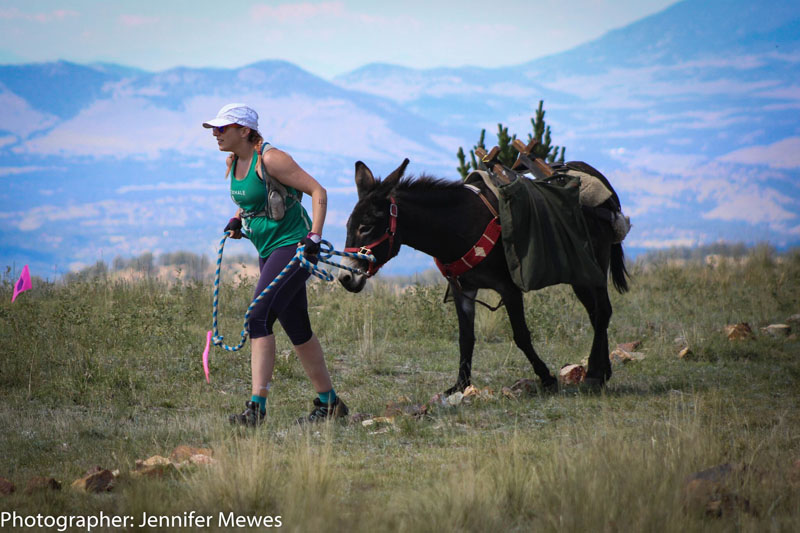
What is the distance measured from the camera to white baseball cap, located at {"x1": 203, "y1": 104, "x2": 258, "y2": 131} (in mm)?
5633

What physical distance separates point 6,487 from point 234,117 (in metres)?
2.82

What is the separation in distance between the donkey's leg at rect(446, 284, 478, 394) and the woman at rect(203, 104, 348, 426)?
150cm

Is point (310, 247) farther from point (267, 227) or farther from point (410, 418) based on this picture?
point (410, 418)

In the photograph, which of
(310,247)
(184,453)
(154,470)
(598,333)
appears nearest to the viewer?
(154,470)

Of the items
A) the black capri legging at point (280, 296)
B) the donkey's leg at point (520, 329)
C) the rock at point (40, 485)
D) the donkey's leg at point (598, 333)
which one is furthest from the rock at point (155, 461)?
the donkey's leg at point (598, 333)

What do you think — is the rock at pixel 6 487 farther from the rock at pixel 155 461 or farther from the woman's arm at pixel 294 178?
the woman's arm at pixel 294 178

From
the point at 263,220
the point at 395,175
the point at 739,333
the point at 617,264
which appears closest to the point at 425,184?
the point at 395,175

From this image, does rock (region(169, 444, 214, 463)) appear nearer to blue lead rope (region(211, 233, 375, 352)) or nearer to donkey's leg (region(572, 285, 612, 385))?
blue lead rope (region(211, 233, 375, 352))

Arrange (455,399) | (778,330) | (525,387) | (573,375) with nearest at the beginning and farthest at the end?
(455,399), (525,387), (573,375), (778,330)

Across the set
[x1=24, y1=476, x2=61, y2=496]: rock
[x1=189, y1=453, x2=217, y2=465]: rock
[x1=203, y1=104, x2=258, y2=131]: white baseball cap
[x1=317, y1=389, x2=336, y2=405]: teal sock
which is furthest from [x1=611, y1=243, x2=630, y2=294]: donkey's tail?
[x1=24, y1=476, x2=61, y2=496]: rock

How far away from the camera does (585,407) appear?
21.2ft

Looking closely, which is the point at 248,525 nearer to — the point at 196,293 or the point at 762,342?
the point at 762,342

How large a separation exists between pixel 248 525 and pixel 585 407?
3.52 metres

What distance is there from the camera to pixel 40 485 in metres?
4.36
